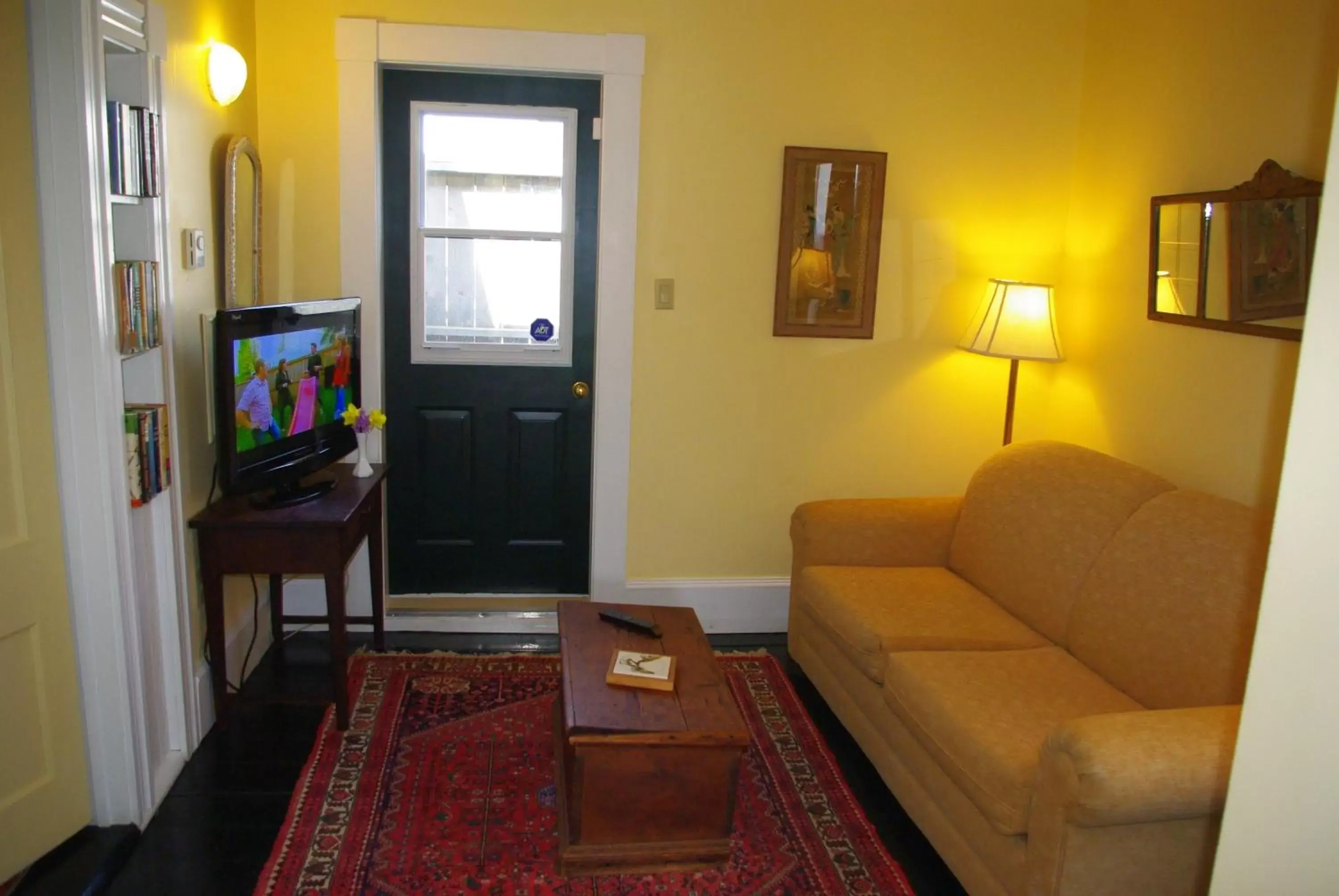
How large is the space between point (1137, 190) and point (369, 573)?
3060 mm

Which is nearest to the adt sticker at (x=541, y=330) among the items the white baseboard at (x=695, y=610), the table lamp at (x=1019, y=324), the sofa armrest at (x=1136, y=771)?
the white baseboard at (x=695, y=610)

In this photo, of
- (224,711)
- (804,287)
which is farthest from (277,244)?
(804,287)

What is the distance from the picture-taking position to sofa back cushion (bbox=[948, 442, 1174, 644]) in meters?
3.03

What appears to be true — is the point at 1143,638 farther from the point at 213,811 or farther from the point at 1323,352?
the point at 213,811

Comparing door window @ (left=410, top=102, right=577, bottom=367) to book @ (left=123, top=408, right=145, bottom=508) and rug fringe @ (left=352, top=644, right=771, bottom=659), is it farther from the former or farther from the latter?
book @ (left=123, top=408, right=145, bottom=508)

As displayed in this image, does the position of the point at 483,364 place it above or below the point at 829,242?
below

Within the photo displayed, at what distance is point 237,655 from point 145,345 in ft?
4.25

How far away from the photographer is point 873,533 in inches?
140

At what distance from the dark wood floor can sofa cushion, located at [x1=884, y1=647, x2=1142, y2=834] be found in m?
0.31

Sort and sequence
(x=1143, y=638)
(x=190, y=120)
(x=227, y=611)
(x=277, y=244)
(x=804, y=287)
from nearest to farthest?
1. (x=1143, y=638)
2. (x=190, y=120)
3. (x=227, y=611)
4. (x=277, y=244)
5. (x=804, y=287)

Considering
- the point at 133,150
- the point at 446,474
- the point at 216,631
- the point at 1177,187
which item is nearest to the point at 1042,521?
the point at 1177,187

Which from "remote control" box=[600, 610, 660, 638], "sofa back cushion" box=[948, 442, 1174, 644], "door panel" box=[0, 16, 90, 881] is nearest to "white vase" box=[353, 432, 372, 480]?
"remote control" box=[600, 610, 660, 638]

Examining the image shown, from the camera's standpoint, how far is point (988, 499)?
3477mm

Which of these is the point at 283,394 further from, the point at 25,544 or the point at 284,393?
the point at 25,544
